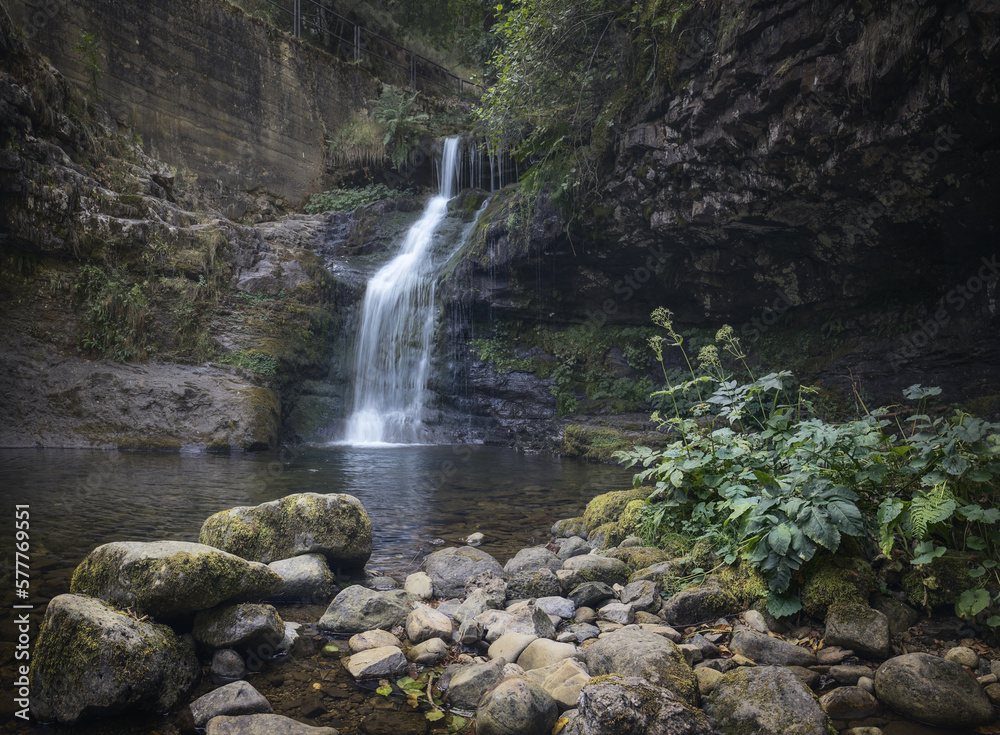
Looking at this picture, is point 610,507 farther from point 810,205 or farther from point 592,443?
point 810,205

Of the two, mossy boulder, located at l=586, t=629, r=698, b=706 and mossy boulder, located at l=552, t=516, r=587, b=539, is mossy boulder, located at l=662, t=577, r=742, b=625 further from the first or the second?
mossy boulder, located at l=552, t=516, r=587, b=539

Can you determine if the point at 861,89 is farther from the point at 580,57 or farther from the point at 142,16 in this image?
the point at 142,16

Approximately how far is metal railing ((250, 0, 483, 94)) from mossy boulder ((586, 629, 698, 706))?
18.3 metres

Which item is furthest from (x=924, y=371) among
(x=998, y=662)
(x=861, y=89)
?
(x=998, y=662)

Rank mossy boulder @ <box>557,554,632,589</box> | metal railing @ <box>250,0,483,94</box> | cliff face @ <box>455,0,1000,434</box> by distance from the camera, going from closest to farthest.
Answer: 1. mossy boulder @ <box>557,554,632,589</box>
2. cliff face @ <box>455,0,1000,434</box>
3. metal railing @ <box>250,0,483,94</box>

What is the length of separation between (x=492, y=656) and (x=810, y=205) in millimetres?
8542

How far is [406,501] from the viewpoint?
6469mm

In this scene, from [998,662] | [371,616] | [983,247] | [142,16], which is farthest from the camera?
[142,16]

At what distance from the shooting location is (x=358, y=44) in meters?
20.2

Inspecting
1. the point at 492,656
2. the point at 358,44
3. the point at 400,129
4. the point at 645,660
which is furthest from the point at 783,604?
the point at 358,44

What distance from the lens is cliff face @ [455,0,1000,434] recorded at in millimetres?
6375

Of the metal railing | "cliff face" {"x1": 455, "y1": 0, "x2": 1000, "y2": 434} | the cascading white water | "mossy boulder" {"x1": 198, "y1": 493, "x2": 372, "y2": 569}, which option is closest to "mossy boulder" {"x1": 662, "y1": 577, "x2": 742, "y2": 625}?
"mossy boulder" {"x1": 198, "y1": 493, "x2": 372, "y2": 569}

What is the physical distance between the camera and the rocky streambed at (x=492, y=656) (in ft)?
7.04

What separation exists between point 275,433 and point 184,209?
6.32 m
